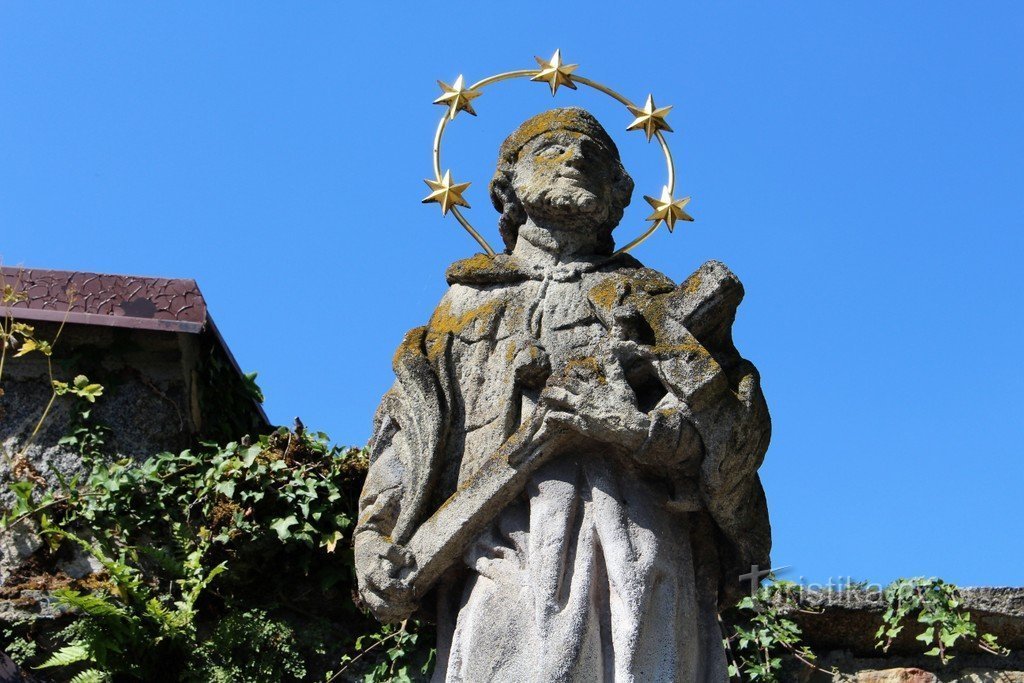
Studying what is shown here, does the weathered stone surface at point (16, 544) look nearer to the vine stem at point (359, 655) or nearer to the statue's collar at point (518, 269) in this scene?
the vine stem at point (359, 655)

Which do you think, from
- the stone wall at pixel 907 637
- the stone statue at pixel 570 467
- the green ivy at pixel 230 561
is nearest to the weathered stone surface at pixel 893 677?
the stone wall at pixel 907 637

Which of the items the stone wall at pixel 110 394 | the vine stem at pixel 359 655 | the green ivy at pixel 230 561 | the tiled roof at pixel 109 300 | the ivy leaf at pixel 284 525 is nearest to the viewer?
the green ivy at pixel 230 561

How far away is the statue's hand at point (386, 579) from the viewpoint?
661 centimetres

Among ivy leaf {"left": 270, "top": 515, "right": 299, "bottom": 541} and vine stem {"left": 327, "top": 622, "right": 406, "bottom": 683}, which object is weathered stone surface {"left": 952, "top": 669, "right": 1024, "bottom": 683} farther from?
ivy leaf {"left": 270, "top": 515, "right": 299, "bottom": 541}

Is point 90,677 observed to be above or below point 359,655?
below

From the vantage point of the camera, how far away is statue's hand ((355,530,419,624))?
6.61m

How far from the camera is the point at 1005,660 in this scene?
8.28m

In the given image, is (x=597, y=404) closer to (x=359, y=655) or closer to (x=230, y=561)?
(x=359, y=655)

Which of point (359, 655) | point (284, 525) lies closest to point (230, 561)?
point (284, 525)

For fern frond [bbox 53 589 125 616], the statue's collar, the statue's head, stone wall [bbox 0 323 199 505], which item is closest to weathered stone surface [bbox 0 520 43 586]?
stone wall [bbox 0 323 199 505]

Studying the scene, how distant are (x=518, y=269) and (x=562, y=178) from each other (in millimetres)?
402

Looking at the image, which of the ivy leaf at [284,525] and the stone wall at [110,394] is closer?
the ivy leaf at [284,525]

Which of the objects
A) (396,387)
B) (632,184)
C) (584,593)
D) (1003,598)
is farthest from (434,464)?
(1003,598)

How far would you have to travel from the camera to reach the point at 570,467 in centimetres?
655
